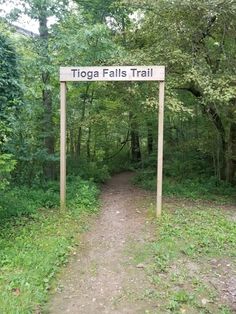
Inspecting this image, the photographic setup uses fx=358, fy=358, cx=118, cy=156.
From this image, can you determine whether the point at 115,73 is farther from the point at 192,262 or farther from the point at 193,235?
the point at 192,262

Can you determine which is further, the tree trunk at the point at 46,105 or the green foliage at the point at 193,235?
the tree trunk at the point at 46,105

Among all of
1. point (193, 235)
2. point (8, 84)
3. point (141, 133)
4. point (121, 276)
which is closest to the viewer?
point (121, 276)

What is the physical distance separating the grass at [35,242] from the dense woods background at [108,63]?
0.98 metres

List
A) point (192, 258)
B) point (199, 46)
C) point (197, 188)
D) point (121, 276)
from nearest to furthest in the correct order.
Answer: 1. point (121, 276)
2. point (192, 258)
3. point (199, 46)
4. point (197, 188)

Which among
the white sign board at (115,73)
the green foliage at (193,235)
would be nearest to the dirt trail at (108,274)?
the green foliage at (193,235)

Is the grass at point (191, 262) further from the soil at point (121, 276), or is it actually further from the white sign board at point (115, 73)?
the white sign board at point (115, 73)

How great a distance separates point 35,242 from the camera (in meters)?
5.09

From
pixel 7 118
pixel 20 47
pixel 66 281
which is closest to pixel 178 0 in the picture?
pixel 20 47

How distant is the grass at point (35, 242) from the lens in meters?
3.67

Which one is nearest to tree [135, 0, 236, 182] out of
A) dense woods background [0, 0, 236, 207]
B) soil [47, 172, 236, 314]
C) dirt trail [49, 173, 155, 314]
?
dense woods background [0, 0, 236, 207]

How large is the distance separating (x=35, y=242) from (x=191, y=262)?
2187 millimetres

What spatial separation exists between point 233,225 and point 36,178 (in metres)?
4.85

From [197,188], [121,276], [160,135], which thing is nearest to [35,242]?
[121,276]

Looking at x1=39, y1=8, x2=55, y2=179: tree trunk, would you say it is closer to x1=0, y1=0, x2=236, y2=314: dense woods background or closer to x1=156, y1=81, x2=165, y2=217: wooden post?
x1=0, y1=0, x2=236, y2=314: dense woods background
